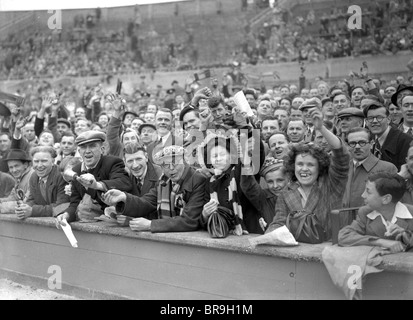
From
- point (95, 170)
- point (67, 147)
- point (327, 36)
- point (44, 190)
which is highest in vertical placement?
point (327, 36)

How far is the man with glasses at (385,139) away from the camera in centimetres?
450

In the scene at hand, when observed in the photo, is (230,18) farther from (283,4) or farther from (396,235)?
(396,235)

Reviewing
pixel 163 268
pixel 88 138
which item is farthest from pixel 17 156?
pixel 163 268

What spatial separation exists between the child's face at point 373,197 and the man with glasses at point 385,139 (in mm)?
1330

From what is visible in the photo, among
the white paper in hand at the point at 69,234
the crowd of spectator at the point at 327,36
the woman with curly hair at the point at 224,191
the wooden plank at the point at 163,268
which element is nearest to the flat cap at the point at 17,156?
the wooden plank at the point at 163,268

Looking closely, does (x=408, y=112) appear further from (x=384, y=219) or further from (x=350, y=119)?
(x=384, y=219)

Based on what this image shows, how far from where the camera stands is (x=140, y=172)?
4.74 meters

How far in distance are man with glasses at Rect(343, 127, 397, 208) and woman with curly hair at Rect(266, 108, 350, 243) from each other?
0.06 meters

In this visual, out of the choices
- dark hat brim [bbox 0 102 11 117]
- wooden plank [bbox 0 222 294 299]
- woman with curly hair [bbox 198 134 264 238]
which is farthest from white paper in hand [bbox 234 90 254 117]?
dark hat brim [bbox 0 102 11 117]

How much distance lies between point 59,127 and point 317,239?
17.0 ft

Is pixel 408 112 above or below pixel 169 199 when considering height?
above

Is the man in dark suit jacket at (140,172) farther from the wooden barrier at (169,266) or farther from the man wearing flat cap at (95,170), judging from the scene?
the wooden barrier at (169,266)

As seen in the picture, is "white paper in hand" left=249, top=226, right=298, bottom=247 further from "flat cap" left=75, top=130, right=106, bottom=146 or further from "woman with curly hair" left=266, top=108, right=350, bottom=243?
"flat cap" left=75, top=130, right=106, bottom=146

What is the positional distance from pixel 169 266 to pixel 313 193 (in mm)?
1176
